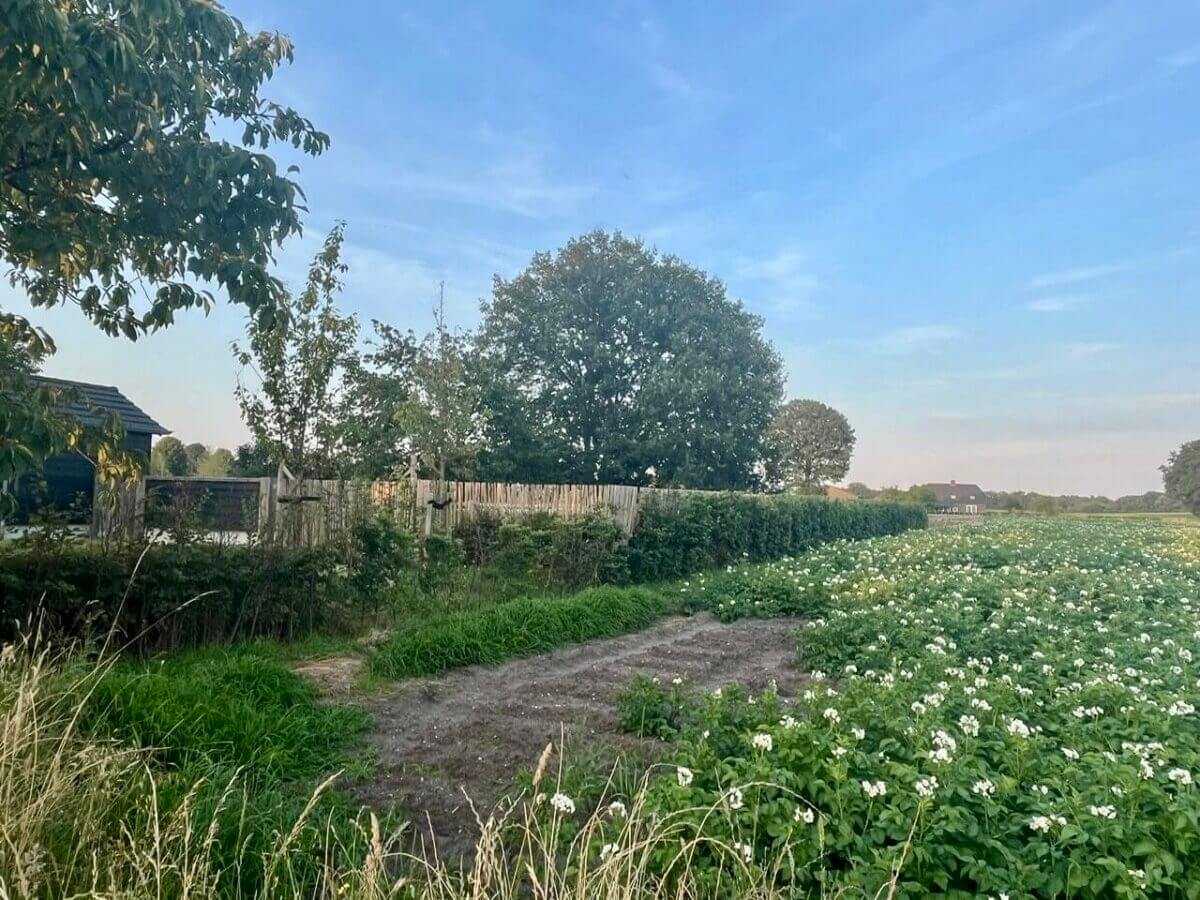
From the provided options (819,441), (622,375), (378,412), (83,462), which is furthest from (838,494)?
(83,462)

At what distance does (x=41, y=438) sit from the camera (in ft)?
11.4

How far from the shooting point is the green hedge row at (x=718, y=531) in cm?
1146

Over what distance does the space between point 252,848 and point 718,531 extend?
11.0 m

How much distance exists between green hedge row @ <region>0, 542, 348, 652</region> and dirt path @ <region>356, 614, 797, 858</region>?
58.9 inches

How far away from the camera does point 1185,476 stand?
175 ft

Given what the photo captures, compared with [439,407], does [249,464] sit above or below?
below

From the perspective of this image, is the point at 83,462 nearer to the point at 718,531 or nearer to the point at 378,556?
the point at 378,556

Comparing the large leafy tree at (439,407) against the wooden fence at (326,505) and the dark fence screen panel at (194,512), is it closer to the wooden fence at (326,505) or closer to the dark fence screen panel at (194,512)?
the wooden fence at (326,505)

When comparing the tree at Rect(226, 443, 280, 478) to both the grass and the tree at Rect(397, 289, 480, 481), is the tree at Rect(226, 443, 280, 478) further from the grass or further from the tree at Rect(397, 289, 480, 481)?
the grass

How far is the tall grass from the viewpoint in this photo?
1922mm

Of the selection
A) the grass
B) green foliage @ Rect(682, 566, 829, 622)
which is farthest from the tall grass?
green foliage @ Rect(682, 566, 829, 622)

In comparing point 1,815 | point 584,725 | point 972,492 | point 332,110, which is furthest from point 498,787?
point 972,492

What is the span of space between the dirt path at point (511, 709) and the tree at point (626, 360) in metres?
13.7

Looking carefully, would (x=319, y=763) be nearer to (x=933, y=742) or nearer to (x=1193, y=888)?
(x=933, y=742)
